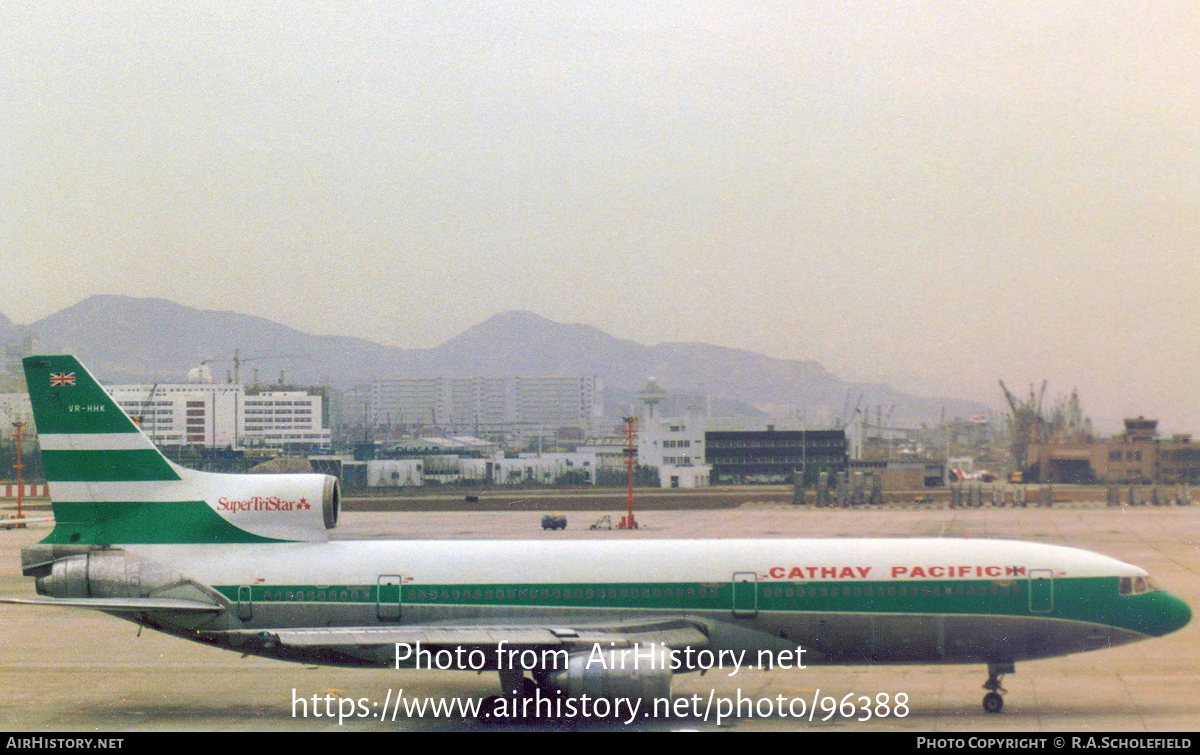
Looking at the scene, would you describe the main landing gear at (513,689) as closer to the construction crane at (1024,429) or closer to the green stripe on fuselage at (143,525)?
the green stripe on fuselage at (143,525)

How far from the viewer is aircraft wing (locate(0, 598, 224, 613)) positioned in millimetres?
24469

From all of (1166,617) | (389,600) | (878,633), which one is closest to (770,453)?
(1166,617)

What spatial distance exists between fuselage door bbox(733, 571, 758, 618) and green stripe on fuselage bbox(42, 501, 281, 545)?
37.2 feet

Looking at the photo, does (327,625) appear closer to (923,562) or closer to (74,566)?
(74,566)

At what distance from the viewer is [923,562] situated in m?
25.0

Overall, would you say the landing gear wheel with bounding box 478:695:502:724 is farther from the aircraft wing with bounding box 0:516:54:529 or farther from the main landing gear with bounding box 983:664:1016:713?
the aircraft wing with bounding box 0:516:54:529

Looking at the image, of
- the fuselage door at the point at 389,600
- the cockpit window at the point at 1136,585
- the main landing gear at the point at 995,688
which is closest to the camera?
the main landing gear at the point at 995,688

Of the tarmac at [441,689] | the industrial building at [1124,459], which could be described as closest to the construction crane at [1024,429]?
the industrial building at [1124,459]

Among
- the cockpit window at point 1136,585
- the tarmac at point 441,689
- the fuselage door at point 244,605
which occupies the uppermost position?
the cockpit window at point 1136,585

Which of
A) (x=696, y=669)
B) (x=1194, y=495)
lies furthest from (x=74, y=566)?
(x=1194, y=495)

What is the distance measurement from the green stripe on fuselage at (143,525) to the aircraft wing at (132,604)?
1.50m

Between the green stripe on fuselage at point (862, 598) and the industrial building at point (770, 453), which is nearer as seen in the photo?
the green stripe on fuselage at point (862, 598)

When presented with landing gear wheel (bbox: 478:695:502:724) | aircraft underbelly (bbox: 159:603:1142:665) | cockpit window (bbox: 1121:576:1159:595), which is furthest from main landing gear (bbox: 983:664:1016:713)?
landing gear wheel (bbox: 478:695:502:724)

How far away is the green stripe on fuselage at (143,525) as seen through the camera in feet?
86.2
